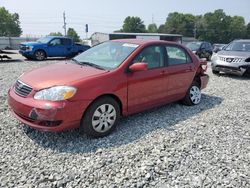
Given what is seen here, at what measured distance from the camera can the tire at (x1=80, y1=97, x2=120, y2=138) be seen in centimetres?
380

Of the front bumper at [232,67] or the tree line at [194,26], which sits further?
the tree line at [194,26]

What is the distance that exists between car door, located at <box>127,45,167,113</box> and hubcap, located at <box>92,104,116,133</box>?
1.47 ft

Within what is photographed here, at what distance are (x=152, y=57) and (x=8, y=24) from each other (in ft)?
300

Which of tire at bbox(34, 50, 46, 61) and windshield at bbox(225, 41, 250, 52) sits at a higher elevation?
windshield at bbox(225, 41, 250, 52)

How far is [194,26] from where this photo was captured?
89812 mm

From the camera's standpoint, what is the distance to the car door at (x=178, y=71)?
5.19 meters

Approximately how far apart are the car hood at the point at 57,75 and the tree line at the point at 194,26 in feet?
285

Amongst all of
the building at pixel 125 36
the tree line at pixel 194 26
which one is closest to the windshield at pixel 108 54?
the building at pixel 125 36

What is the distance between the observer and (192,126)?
15.1ft

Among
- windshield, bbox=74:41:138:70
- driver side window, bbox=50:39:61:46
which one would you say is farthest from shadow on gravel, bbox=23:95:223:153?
driver side window, bbox=50:39:61:46

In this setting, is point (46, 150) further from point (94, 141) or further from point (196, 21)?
point (196, 21)

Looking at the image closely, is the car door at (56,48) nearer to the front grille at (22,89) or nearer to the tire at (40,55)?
the tire at (40,55)

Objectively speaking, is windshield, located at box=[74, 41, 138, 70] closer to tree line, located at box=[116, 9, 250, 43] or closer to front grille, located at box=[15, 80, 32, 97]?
front grille, located at box=[15, 80, 32, 97]

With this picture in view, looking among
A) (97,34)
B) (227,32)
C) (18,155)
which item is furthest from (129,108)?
(227,32)
